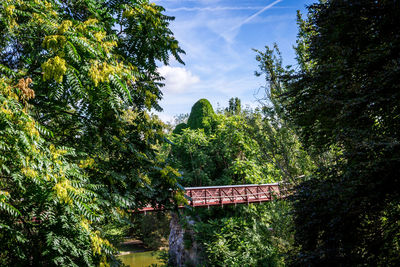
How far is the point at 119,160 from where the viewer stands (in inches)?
174

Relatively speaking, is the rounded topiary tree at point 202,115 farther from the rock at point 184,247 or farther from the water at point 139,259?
the water at point 139,259

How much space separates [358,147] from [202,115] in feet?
52.9

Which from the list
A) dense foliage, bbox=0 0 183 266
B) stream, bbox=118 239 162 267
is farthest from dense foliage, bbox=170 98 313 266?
stream, bbox=118 239 162 267

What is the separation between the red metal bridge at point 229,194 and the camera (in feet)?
39.7

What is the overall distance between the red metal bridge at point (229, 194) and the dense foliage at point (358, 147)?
7.30m

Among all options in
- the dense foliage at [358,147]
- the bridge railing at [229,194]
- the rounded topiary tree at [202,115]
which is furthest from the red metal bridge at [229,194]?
the dense foliage at [358,147]

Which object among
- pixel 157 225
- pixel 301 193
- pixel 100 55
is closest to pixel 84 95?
pixel 100 55

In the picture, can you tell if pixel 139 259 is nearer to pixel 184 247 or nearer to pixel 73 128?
pixel 184 247

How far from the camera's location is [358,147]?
3.83 metres

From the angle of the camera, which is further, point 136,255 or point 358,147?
point 136,255

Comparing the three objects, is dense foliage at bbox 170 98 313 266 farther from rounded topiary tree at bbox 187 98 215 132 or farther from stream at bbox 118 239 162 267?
stream at bbox 118 239 162 267

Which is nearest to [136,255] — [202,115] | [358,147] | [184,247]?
[184,247]

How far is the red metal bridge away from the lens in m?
12.1

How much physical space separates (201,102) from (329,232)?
16.2 meters
